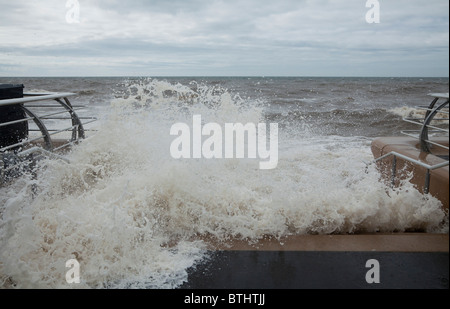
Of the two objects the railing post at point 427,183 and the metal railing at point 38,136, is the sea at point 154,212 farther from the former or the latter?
the metal railing at point 38,136

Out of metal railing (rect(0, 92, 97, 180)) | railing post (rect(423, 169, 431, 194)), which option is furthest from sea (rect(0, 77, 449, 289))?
metal railing (rect(0, 92, 97, 180))

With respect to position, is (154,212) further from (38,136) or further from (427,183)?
(38,136)

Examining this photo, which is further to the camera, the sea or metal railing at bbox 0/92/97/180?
metal railing at bbox 0/92/97/180

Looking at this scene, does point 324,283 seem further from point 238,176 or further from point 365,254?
point 238,176

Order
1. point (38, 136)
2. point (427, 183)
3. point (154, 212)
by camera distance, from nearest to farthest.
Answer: point (427, 183)
point (154, 212)
point (38, 136)

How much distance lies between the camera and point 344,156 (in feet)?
22.2

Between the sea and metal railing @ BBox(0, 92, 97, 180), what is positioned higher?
metal railing @ BBox(0, 92, 97, 180)

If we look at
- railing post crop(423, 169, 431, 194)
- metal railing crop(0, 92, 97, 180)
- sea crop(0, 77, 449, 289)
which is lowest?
sea crop(0, 77, 449, 289)

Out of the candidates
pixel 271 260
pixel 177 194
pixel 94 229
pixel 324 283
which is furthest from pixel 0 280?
pixel 324 283

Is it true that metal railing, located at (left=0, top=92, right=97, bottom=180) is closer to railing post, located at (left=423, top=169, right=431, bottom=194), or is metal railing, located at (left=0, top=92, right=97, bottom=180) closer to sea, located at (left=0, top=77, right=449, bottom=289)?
sea, located at (left=0, top=77, right=449, bottom=289)

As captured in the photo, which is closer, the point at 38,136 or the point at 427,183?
the point at 427,183

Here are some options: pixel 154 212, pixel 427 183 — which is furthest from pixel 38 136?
pixel 427 183

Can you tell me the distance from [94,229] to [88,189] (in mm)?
1192
